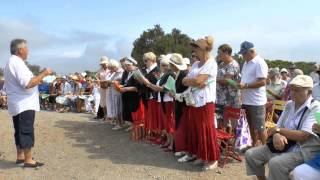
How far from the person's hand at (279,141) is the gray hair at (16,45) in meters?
4.05

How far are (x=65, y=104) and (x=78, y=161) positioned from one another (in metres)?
9.66

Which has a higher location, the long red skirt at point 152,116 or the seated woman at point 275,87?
the seated woman at point 275,87

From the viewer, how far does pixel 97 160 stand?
24.1ft

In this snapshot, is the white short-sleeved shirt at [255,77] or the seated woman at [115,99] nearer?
the white short-sleeved shirt at [255,77]

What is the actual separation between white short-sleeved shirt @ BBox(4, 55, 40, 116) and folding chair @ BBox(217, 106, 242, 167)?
2980 millimetres

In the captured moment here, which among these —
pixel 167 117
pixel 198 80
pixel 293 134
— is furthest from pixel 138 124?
pixel 293 134

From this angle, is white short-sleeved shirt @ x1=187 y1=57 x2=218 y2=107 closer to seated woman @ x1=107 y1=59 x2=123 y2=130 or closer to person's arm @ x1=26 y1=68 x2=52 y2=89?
person's arm @ x1=26 y1=68 x2=52 y2=89

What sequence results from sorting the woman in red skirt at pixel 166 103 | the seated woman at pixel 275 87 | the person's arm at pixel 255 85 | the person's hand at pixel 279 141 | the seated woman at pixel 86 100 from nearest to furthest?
the person's hand at pixel 279 141
the person's arm at pixel 255 85
the woman in red skirt at pixel 166 103
the seated woman at pixel 275 87
the seated woman at pixel 86 100

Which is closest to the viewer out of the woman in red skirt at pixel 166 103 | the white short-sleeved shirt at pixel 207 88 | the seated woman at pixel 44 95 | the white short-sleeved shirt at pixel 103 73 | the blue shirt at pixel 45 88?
the white short-sleeved shirt at pixel 207 88

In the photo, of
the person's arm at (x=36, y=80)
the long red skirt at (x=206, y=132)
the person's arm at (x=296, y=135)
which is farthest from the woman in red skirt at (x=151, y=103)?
the person's arm at (x=296, y=135)

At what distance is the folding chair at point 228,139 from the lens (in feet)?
22.3

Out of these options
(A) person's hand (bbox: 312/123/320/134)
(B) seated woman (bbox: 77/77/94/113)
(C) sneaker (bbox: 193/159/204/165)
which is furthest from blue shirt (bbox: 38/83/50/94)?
(A) person's hand (bbox: 312/123/320/134)

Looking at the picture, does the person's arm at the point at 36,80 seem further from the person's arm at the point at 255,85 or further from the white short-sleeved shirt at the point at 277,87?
the white short-sleeved shirt at the point at 277,87

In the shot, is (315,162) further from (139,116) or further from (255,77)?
(139,116)
